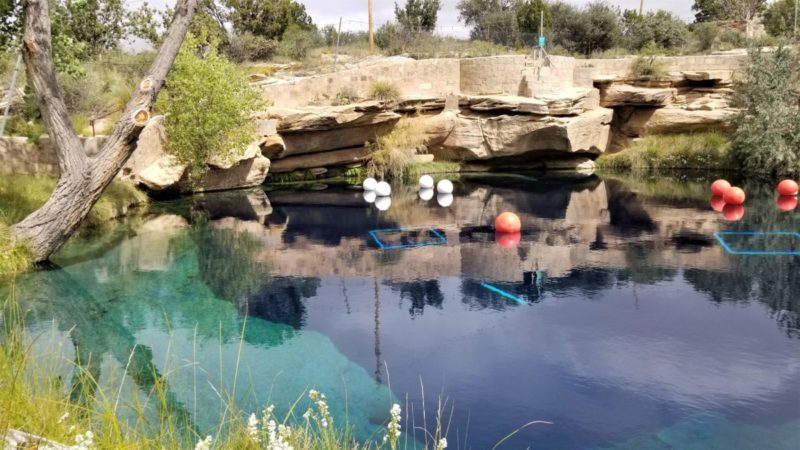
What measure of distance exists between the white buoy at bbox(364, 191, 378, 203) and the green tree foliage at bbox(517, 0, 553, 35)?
1805 centimetres

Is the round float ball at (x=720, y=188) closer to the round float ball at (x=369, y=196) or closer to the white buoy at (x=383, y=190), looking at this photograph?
the white buoy at (x=383, y=190)

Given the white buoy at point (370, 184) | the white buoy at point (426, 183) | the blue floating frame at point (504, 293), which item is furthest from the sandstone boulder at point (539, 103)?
the blue floating frame at point (504, 293)

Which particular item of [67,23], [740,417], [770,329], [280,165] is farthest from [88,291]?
[280,165]

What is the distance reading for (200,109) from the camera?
1842 centimetres

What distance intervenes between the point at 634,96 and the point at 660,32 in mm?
9340

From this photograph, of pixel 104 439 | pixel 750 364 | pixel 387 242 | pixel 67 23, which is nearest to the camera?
pixel 104 439

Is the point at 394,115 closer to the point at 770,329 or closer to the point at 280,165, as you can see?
the point at 280,165

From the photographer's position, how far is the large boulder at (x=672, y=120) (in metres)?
23.7

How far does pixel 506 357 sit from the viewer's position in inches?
318

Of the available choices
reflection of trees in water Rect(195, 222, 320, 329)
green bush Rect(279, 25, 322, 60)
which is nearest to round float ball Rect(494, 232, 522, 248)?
reflection of trees in water Rect(195, 222, 320, 329)

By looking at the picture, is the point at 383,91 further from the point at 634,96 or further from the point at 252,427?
the point at 252,427

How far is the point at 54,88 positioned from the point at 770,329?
10672 mm

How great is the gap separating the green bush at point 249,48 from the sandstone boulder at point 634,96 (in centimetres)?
1333

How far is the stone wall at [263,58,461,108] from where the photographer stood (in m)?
22.3
